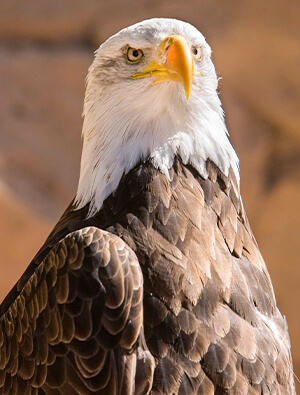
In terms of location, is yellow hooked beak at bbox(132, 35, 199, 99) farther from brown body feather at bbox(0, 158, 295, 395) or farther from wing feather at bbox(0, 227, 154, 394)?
wing feather at bbox(0, 227, 154, 394)

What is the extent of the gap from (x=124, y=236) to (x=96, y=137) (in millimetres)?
435

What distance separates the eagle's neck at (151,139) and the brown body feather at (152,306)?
39 millimetres

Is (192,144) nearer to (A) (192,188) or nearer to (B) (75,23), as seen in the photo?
(A) (192,188)

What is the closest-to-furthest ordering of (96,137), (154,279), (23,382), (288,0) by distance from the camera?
1. (154,279)
2. (23,382)
3. (96,137)
4. (288,0)

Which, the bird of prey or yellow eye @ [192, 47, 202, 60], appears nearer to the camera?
the bird of prey

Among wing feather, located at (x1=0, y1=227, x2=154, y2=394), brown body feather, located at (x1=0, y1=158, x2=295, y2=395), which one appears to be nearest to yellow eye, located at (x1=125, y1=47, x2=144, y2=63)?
brown body feather, located at (x1=0, y1=158, x2=295, y2=395)

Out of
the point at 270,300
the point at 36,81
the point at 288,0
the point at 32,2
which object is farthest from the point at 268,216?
the point at 270,300

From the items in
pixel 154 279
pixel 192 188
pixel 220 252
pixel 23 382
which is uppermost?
pixel 192 188

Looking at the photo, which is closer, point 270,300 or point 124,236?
point 124,236

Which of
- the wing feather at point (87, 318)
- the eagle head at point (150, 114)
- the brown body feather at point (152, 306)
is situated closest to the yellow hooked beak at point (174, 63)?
the eagle head at point (150, 114)

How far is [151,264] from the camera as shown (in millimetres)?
2361

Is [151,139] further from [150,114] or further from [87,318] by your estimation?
[87,318]

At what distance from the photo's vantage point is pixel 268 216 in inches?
239

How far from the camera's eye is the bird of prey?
2.28 metres
